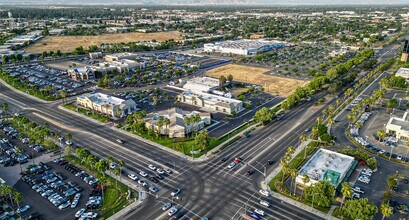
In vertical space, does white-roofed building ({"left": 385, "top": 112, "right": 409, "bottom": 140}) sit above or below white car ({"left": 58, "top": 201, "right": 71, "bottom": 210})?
above

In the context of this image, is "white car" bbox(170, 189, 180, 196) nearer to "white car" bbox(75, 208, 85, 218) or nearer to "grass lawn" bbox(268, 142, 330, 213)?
"white car" bbox(75, 208, 85, 218)

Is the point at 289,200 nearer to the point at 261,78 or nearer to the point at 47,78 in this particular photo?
the point at 261,78

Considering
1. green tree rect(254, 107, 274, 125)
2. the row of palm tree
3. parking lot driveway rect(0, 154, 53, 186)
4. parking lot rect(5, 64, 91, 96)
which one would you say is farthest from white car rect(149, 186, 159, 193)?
Result: parking lot rect(5, 64, 91, 96)

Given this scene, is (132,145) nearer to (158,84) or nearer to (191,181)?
(191,181)

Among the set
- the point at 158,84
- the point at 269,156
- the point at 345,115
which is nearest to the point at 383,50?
the point at 345,115

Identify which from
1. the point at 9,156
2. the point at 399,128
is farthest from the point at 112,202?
the point at 399,128

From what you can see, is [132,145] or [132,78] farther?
[132,78]
